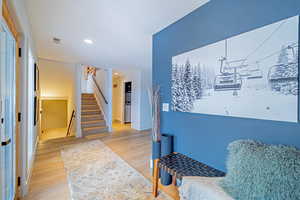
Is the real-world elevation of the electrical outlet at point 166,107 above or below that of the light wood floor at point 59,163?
above

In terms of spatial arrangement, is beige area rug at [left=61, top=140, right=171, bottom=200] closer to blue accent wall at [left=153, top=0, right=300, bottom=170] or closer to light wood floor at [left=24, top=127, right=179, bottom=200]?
light wood floor at [left=24, top=127, right=179, bottom=200]

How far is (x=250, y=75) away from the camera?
1.18 meters

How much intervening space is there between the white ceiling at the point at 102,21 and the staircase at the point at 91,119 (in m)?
2.64

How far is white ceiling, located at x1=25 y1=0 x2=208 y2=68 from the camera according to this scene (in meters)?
1.55

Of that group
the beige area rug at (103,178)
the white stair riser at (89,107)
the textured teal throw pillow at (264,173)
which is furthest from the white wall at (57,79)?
the textured teal throw pillow at (264,173)

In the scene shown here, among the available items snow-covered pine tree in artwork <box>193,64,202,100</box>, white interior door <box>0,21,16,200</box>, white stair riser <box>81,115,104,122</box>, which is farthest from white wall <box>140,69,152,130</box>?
white interior door <box>0,21,16,200</box>

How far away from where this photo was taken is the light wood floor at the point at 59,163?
176 centimetres

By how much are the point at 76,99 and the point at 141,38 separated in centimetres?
296

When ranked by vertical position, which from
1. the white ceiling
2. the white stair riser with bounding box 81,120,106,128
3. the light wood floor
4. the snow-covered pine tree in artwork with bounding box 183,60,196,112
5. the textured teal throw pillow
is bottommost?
the light wood floor

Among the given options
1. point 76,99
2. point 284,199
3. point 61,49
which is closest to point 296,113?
point 284,199

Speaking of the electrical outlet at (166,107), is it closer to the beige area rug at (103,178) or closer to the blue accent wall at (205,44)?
the blue accent wall at (205,44)

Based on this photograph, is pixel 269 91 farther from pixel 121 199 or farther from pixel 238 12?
pixel 121 199

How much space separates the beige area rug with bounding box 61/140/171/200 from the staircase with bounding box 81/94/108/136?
1.50m

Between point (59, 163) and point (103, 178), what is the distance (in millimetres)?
1084
